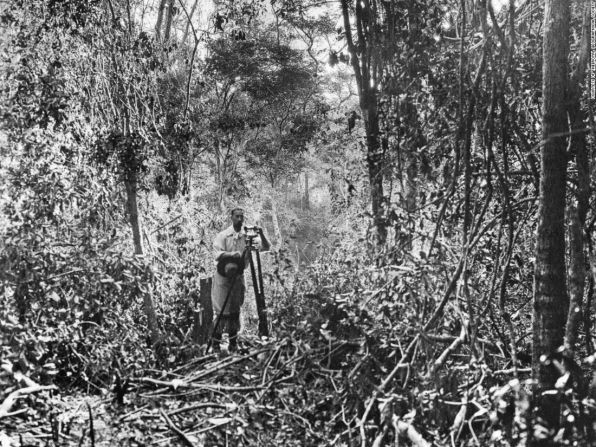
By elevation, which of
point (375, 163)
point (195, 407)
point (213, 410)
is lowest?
point (213, 410)

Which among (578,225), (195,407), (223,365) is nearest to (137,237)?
(223,365)

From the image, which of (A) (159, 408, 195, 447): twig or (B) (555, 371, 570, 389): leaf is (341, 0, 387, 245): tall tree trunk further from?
(B) (555, 371, 570, 389): leaf

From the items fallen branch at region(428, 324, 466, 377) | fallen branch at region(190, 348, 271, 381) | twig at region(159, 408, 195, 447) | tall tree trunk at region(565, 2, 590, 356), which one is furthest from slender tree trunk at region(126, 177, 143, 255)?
tall tree trunk at region(565, 2, 590, 356)

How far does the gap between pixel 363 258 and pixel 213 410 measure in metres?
1.85

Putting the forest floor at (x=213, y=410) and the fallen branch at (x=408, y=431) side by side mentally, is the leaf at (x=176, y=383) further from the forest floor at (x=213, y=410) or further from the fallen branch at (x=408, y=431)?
the fallen branch at (x=408, y=431)

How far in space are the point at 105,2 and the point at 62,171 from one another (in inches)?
73.4

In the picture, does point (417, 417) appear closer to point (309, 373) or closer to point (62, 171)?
point (309, 373)

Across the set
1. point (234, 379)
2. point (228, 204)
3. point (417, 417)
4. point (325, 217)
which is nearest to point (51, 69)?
point (234, 379)

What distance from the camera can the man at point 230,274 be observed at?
6430mm

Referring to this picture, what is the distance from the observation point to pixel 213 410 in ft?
12.7

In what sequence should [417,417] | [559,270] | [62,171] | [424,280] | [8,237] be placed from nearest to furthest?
[559,270] < [417,417] < [424,280] < [8,237] < [62,171]

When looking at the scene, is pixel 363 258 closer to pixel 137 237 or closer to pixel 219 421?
pixel 219 421

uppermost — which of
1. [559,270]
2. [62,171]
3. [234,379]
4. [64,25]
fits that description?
[64,25]

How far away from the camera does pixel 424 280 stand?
3.65 metres
